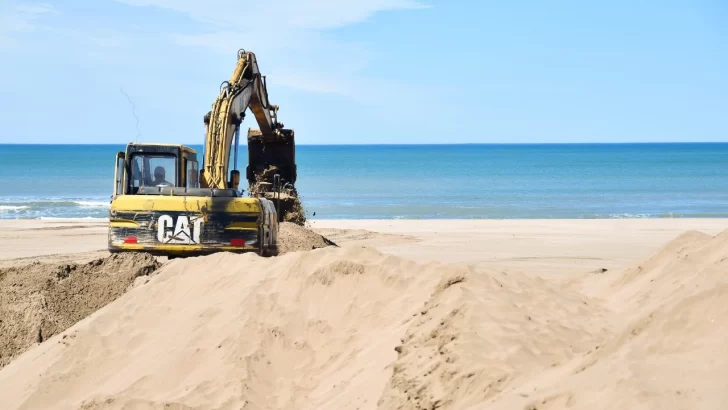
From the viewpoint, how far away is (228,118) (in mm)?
14586

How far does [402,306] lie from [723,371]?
420 centimetres

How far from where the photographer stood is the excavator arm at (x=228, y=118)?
13961 millimetres

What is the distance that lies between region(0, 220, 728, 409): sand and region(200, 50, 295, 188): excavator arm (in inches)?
136

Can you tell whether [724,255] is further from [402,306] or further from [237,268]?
[237,268]


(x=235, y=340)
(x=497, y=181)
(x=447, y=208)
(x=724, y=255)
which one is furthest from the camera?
(x=497, y=181)

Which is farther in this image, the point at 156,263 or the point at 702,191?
the point at 702,191

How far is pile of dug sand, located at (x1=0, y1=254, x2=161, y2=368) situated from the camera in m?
11.1

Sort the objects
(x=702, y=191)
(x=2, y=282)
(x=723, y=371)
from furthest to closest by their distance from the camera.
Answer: (x=702, y=191) < (x=2, y=282) < (x=723, y=371)

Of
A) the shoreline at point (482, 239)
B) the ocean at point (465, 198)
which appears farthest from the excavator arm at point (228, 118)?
the ocean at point (465, 198)

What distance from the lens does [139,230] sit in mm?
12703

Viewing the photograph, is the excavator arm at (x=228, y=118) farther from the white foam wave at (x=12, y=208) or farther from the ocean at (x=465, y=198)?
the white foam wave at (x=12, y=208)

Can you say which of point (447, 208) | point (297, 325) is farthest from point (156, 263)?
point (447, 208)

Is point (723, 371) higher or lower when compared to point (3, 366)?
higher

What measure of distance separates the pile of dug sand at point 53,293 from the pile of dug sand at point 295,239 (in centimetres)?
547
